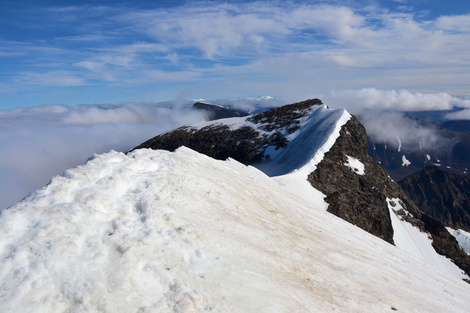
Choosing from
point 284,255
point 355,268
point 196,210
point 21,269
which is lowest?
point 355,268

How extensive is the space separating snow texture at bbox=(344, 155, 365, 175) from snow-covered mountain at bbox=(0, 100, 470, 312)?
108ft

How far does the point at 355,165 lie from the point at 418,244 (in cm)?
1524

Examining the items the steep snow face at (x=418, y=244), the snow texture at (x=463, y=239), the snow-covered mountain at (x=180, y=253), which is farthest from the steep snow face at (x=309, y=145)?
the snow texture at (x=463, y=239)

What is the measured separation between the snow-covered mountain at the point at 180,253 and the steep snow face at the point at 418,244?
32.4 meters

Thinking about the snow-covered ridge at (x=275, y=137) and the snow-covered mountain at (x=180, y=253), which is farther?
the snow-covered ridge at (x=275, y=137)

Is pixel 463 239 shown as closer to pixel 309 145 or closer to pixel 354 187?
pixel 309 145

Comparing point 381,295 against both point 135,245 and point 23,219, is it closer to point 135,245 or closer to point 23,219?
point 135,245

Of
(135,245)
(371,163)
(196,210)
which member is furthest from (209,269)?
(371,163)

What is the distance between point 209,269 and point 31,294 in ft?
12.2

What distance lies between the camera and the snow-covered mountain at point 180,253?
20.8ft

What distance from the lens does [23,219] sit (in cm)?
722

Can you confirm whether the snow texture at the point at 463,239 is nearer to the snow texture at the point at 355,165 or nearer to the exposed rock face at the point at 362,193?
the exposed rock face at the point at 362,193

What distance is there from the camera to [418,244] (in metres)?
48.7

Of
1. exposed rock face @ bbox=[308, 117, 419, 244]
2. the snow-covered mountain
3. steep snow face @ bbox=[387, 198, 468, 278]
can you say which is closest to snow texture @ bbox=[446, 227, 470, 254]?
exposed rock face @ bbox=[308, 117, 419, 244]
